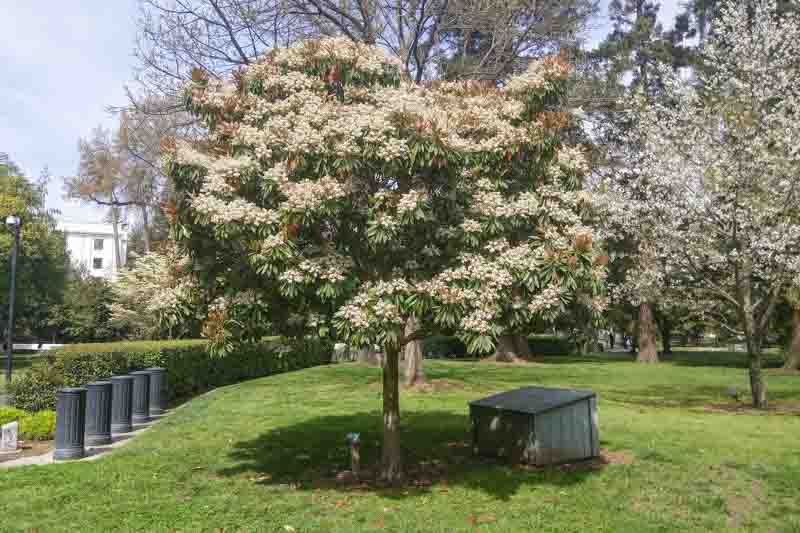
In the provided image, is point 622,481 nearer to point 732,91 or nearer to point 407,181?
point 407,181

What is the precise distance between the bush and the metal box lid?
8.08m

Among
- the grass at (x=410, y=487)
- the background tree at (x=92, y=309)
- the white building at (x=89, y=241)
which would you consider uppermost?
the white building at (x=89, y=241)

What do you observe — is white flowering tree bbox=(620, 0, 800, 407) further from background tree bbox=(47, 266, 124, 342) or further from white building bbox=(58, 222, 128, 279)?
white building bbox=(58, 222, 128, 279)

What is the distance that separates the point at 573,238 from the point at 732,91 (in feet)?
46.0

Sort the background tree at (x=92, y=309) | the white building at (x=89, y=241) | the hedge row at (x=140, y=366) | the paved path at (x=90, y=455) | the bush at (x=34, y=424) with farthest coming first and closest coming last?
1. the white building at (x=89, y=241)
2. the background tree at (x=92, y=309)
3. the hedge row at (x=140, y=366)
4. the bush at (x=34, y=424)
5. the paved path at (x=90, y=455)

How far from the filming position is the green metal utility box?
9.21 meters

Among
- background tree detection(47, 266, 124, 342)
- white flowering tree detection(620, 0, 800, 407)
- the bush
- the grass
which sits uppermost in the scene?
white flowering tree detection(620, 0, 800, 407)

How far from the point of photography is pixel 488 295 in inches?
271

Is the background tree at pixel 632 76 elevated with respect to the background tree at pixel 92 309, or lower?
elevated

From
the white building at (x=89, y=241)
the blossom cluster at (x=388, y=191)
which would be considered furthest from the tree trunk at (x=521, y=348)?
the white building at (x=89, y=241)

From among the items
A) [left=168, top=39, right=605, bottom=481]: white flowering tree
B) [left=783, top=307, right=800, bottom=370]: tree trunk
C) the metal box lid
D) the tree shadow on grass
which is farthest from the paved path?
[left=783, top=307, right=800, bottom=370]: tree trunk

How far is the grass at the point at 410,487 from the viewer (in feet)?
23.7

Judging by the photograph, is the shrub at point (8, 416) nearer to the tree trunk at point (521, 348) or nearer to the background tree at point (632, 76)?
the background tree at point (632, 76)

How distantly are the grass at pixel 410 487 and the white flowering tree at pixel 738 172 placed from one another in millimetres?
4086
